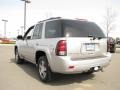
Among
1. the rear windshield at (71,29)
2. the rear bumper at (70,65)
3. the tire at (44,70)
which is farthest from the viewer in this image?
the tire at (44,70)

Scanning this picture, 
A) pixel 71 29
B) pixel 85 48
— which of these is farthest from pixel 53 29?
pixel 85 48

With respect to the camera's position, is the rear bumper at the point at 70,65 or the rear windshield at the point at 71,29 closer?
the rear bumper at the point at 70,65

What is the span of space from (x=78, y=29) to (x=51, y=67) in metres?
1.32

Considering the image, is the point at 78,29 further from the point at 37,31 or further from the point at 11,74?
the point at 11,74

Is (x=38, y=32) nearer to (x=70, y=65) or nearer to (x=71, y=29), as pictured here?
(x=71, y=29)

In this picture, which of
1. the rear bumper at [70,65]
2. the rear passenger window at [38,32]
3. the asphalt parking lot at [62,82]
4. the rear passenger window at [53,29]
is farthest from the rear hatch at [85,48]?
Result: the rear passenger window at [38,32]

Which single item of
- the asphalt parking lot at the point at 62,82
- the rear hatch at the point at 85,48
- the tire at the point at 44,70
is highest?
the rear hatch at the point at 85,48

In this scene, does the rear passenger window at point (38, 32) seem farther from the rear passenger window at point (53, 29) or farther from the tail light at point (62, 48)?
the tail light at point (62, 48)

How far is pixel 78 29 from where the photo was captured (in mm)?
5633

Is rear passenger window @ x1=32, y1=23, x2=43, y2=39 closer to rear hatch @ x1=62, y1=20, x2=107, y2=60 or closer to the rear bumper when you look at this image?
rear hatch @ x1=62, y1=20, x2=107, y2=60

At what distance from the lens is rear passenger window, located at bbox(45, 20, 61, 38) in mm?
5492

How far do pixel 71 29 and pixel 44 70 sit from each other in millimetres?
1517

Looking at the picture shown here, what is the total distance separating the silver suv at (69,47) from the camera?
17.0 feet

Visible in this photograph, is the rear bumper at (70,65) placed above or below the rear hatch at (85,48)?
below
